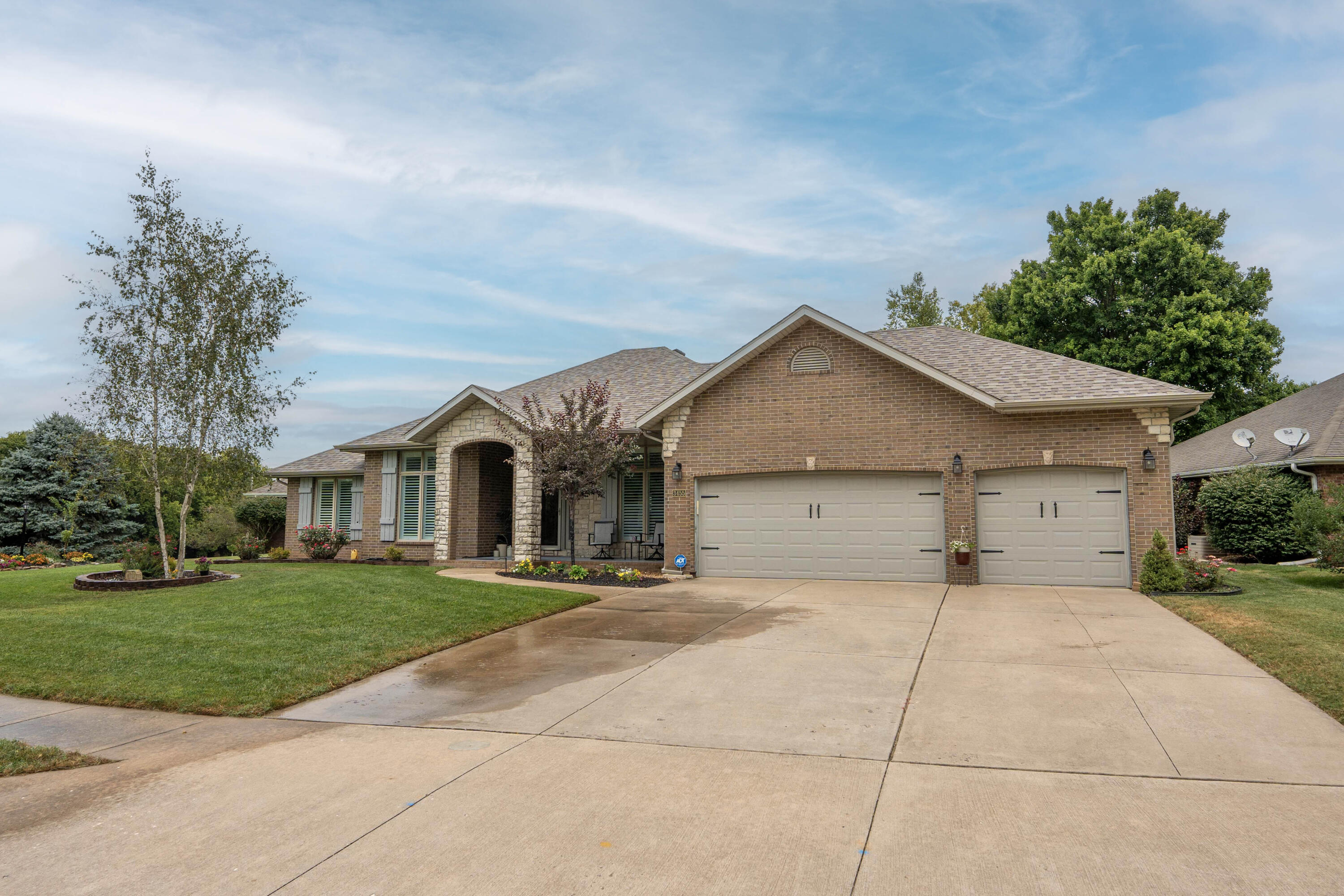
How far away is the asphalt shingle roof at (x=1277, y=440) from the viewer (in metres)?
18.3

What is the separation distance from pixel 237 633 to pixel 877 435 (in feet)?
36.3

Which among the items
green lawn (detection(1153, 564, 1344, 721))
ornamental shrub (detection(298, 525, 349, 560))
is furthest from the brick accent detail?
ornamental shrub (detection(298, 525, 349, 560))

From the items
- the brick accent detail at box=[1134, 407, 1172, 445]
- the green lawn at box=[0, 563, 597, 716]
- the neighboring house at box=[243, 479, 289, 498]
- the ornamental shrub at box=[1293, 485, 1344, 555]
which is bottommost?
the green lawn at box=[0, 563, 597, 716]

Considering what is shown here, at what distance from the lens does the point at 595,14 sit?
13.1 m

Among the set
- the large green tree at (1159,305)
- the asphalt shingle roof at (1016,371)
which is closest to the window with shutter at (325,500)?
the asphalt shingle roof at (1016,371)

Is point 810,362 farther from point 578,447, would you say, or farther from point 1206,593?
point 1206,593

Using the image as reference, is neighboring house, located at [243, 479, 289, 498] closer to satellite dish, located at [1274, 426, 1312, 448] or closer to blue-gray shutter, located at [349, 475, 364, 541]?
blue-gray shutter, located at [349, 475, 364, 541]

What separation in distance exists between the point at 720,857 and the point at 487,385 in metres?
17.1

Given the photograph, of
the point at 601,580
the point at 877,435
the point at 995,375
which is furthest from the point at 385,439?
the point at 995,375

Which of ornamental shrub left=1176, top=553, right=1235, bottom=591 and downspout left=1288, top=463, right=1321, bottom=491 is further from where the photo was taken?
downspout left=1288, top=463, right=1321, bottom=491

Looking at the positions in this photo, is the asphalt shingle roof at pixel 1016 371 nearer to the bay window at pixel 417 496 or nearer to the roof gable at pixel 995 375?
the roof gable at pixel 995 375

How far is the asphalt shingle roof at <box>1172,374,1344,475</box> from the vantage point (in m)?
18.3

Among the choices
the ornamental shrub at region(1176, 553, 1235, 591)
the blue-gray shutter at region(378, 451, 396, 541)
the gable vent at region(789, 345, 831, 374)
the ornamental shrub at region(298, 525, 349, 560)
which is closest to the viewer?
the ornamental shrub at region(1176, 553, 1235, 591)

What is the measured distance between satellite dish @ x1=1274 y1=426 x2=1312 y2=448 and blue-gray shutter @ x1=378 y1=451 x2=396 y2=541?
22.7m
